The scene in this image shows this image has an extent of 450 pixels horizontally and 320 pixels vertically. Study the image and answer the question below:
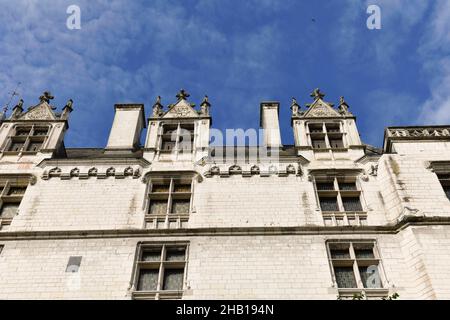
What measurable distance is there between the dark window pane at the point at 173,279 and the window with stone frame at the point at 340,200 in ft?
14.6

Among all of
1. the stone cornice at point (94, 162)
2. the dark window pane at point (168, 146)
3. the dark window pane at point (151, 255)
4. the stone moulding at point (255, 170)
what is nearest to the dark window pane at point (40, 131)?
the stone cornice at point (94, 162)

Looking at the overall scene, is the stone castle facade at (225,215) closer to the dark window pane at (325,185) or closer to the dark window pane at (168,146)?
the dark window pane at (325,185)

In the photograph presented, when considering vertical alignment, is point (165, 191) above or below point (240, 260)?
above

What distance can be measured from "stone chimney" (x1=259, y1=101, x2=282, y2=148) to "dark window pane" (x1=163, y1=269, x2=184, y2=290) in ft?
20.4

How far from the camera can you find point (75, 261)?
39.0 feet

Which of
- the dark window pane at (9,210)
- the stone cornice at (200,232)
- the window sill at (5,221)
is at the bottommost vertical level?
the stone cornice at (200,232)

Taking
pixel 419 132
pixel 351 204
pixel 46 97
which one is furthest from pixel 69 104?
pixel 419 132

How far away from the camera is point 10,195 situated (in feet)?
46.4

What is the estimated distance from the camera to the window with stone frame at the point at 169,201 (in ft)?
43.2

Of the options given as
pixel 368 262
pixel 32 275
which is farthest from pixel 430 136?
pixel 32 275

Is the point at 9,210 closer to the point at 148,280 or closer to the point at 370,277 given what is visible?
the point at 148,280

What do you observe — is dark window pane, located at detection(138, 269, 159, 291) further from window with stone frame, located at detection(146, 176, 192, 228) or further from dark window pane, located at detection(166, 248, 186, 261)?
window with stone frame, located at detection(146, 176, 192, 228)
